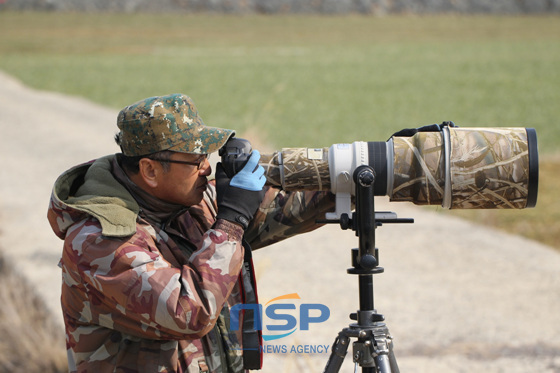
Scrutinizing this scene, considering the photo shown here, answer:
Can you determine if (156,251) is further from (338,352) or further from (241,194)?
(338,352)

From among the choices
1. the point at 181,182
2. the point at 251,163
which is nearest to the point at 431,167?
the point at 251,163

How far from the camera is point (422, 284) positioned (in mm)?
6250

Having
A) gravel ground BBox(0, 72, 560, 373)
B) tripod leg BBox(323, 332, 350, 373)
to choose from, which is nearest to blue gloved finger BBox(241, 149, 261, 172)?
tripod leg BBox(323, 332, 350, 373)

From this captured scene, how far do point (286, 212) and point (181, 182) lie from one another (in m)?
0.50

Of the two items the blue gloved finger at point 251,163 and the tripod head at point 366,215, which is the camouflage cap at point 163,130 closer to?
the blue gloved finger at point 251,163

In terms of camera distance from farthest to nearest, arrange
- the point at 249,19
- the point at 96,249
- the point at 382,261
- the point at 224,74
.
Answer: the point at 249,19, the point at 224,74, the point at 382,261, the point at 96,249

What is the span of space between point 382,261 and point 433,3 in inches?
2651

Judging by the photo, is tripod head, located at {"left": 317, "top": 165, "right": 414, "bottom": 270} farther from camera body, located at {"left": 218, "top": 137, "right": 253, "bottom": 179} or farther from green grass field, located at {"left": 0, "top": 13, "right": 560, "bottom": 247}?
green grass field, located at {"left": 0, "top": 13, "right": 560, "bottom": 247}

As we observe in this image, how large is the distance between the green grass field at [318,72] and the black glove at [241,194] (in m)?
7.12

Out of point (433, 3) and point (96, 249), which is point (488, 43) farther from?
point (96, 249)

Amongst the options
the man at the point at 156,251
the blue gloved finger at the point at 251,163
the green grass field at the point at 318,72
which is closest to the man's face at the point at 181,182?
the man at the point at 156,251

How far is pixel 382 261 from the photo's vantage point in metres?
6.89

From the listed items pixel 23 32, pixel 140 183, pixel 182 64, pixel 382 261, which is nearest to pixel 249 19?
pixel 23 32

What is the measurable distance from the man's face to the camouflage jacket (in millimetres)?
99
